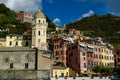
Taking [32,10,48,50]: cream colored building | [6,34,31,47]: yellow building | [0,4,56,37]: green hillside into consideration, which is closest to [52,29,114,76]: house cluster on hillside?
[32,10,48,50]: cream colored building

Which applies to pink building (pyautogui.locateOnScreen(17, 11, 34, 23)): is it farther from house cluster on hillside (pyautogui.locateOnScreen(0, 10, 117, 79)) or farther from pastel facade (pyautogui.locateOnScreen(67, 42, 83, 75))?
pastel facade (pyautogui.locateOnScreen(67, 42, 83, 75))

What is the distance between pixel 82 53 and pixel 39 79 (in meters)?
22.2

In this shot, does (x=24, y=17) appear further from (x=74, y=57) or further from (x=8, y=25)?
→ (x=74, y=57)

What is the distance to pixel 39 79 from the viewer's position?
64188mm

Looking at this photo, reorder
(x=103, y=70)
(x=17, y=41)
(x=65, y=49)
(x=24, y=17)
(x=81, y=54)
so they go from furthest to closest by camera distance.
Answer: (x=24, y=17), (x=17, y=41), (x=65, y=49), (x=81, y=54), (x=103, y=70)

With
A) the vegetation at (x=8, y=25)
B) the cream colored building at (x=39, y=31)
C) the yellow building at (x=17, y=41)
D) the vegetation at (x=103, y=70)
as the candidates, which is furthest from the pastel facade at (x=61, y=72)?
the vegetation at (x=8, y=25)

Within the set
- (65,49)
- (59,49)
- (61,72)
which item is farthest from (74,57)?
(61,72)

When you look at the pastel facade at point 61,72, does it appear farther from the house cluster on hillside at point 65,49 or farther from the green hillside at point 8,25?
the green hillside at point 8,25

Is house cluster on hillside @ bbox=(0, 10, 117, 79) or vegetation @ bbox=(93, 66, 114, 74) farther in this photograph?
house cluster on hillside @ bbox=(0, 10, 117, 79)

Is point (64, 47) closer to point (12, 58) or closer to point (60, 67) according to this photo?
point (60, 67)

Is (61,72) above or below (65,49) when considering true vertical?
below

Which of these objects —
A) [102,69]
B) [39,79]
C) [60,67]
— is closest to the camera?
[39,79]

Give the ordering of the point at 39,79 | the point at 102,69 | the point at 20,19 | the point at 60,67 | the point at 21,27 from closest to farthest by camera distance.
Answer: the point at 39,79
the point at 60,67
the point at 102,69
the point at 21,27
the point at 20,19

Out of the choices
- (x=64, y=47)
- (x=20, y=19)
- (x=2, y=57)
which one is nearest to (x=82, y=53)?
(x=64, y=47)
